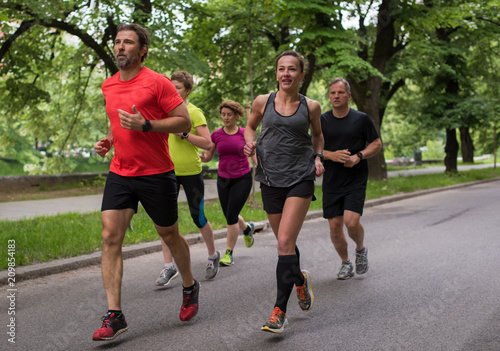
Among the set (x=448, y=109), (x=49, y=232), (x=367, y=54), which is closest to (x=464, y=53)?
(x=448, y=109)

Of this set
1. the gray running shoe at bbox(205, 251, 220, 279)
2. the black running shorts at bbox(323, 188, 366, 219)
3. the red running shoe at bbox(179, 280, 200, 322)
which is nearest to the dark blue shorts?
the red running shoe at bbox(179, 280, 200, 322)

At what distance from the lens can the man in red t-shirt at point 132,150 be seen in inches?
159

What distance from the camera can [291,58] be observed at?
441 centimetres

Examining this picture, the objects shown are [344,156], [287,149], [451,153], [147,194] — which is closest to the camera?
[147,194]

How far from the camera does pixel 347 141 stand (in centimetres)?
579

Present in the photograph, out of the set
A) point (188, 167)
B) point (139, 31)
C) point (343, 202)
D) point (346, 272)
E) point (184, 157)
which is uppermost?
point (139, 31)

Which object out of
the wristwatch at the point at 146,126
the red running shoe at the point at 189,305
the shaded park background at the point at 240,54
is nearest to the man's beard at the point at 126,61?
the wristwatch at the point at 146,126

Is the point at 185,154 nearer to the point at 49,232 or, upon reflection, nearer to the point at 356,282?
the point at 356,282

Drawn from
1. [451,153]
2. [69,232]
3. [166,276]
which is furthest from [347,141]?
[451,153]

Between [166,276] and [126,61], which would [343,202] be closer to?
[166,276]

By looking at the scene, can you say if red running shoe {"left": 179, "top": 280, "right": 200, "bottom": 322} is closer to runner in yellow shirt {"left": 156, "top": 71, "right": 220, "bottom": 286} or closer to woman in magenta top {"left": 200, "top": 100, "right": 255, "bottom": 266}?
runner in yellow shirt {"left": 156, "top": 71, "right": 220, "bottom": 286}

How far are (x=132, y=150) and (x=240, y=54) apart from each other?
677 inches

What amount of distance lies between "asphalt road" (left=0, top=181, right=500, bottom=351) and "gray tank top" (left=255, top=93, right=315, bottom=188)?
114cm

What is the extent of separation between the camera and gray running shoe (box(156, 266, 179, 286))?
5.88 metres
